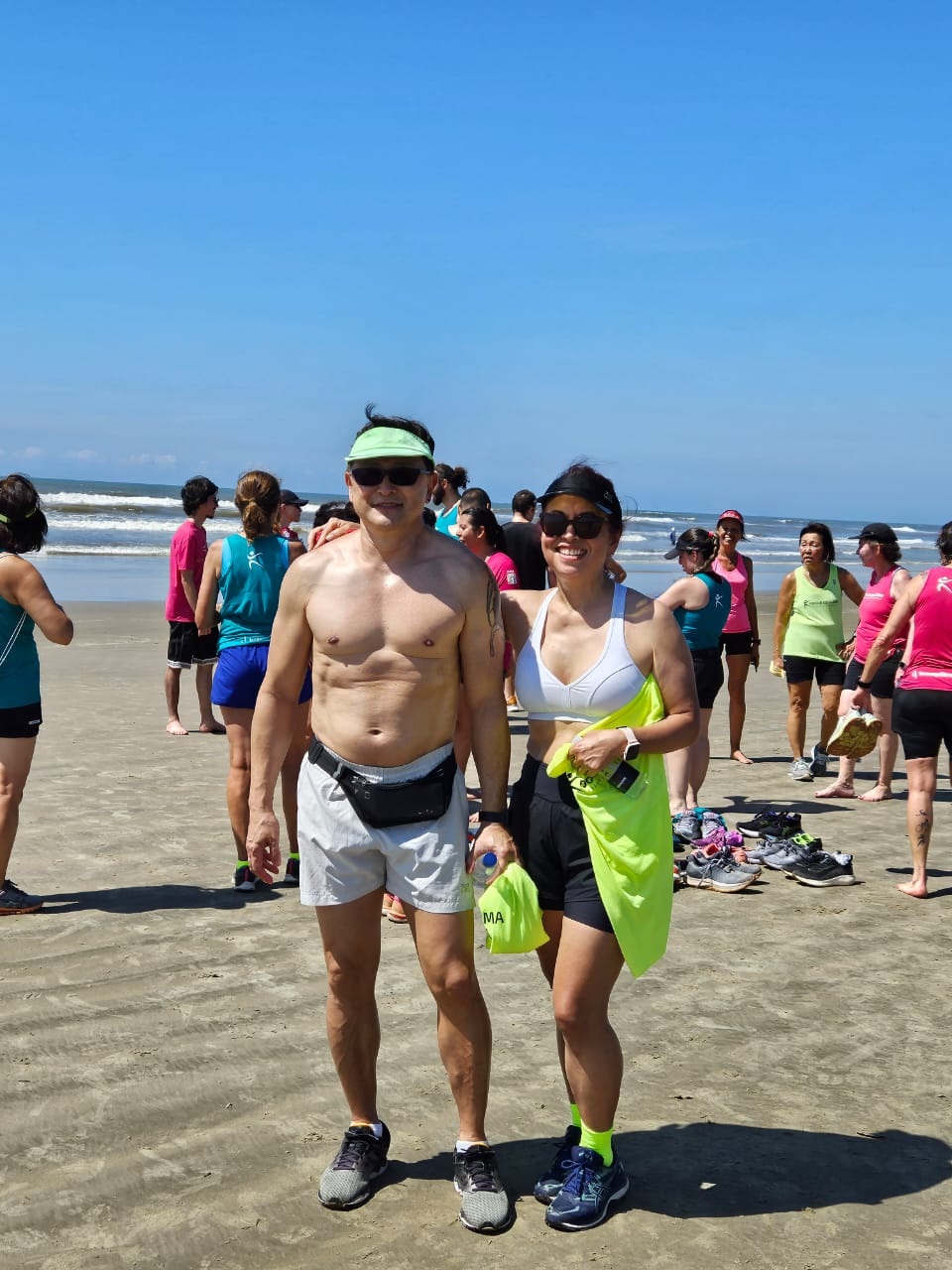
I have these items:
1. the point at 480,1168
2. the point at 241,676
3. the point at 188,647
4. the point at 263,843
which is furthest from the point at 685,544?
the point at 480,1168

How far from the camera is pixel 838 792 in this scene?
8945 millimetres

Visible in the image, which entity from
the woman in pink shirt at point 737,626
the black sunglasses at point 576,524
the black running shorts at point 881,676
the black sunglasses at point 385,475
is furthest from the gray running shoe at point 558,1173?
the woman in pink shirt at point 737,626

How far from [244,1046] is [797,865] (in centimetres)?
346

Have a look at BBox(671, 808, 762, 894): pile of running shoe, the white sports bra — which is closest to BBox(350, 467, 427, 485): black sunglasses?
the white sports bra

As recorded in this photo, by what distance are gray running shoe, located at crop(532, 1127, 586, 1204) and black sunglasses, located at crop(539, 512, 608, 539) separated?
5.64 feet

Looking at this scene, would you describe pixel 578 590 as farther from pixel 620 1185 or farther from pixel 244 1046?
pixel 244 1046

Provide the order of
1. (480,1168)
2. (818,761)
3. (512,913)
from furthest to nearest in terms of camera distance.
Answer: (818,761), (480,1168), (512,913)

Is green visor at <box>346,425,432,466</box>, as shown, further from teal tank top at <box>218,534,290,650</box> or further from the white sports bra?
teal tank top at <box>218,534,290,650</box>

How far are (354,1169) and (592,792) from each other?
128cm

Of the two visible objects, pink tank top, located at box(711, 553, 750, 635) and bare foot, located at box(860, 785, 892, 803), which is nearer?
bare foot, located at box(860, 785, 892, 803)

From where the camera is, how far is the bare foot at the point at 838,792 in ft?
29.2

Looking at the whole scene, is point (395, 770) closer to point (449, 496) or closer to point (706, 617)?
point (706, 617)

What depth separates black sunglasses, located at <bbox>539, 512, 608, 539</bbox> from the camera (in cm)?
351

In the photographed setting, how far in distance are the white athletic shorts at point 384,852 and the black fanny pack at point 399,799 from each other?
0.06ft
